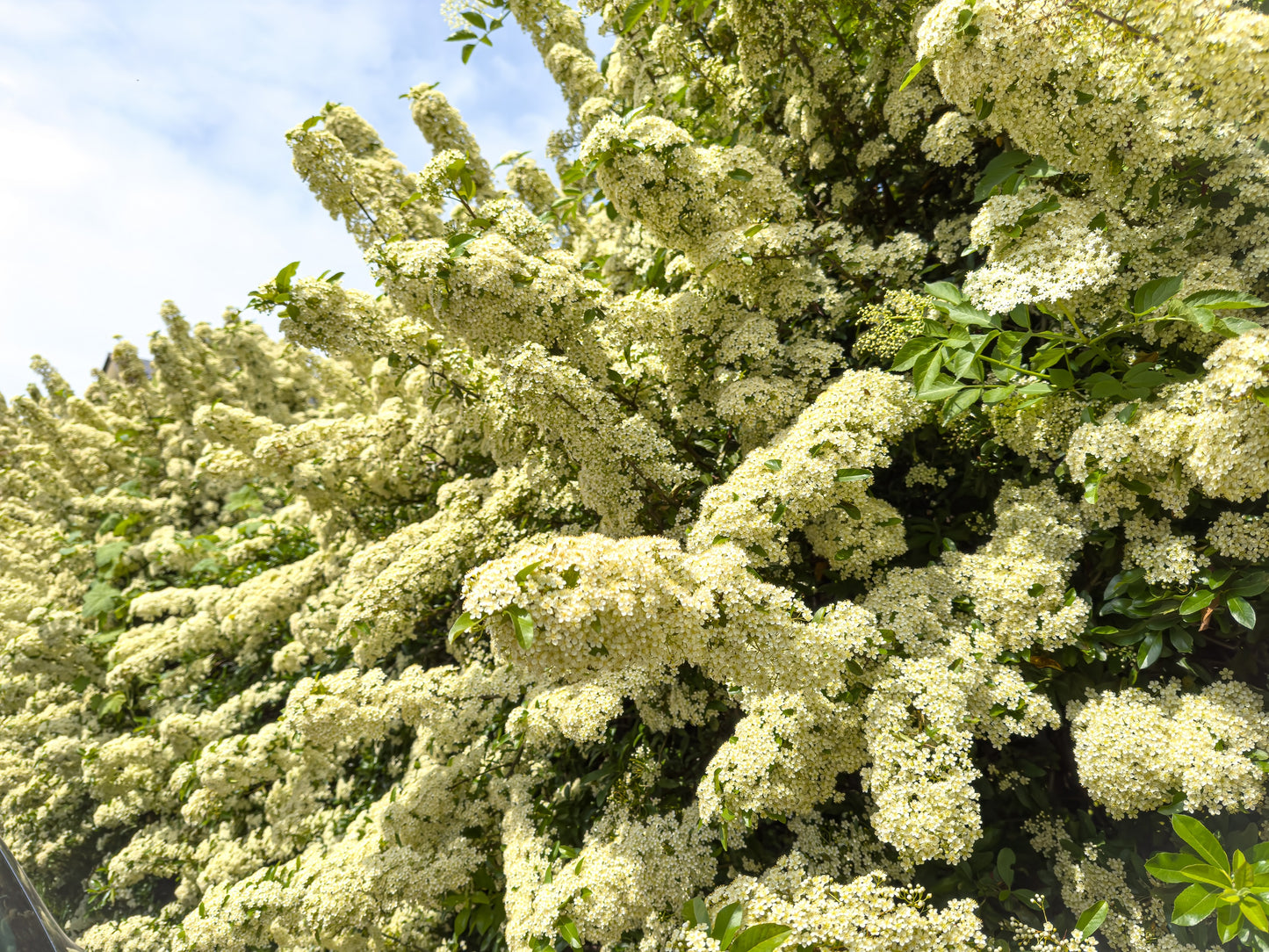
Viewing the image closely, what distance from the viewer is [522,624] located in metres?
1.78

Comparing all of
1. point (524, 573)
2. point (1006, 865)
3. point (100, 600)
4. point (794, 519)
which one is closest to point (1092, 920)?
point (1006, 865)

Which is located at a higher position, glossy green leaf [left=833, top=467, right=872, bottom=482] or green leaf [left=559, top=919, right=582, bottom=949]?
glossy green leaf [left=833, top=467, right=872, bottom=482]

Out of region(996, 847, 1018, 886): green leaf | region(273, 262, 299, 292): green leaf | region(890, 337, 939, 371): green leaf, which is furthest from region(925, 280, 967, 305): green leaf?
region(273, 262, 299, 292): green leaf

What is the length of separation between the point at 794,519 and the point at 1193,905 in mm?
1695

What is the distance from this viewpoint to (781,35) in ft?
11.5

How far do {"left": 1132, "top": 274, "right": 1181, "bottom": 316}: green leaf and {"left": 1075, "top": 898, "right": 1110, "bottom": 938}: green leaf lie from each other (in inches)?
77.8

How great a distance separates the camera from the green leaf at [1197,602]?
6.57ft

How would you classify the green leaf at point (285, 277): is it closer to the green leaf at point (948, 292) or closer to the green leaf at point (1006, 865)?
the green leaf at point (948, 292)

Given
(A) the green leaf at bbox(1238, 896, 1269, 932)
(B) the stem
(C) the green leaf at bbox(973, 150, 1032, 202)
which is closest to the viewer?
(A) the green leaf at bbox(1238, 896, 1269, 932)

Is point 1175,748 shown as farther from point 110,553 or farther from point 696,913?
point 110,553

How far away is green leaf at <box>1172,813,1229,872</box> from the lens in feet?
5.83

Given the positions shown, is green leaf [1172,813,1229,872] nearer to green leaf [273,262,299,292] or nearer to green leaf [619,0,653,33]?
green leaf [619,0,653,33]

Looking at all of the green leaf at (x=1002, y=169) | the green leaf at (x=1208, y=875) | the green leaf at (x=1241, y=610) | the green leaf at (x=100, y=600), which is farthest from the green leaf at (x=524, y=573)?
the green leaf at (x=100, y=600)

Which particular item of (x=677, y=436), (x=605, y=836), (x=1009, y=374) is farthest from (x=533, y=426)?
(x=1009, y=374)
